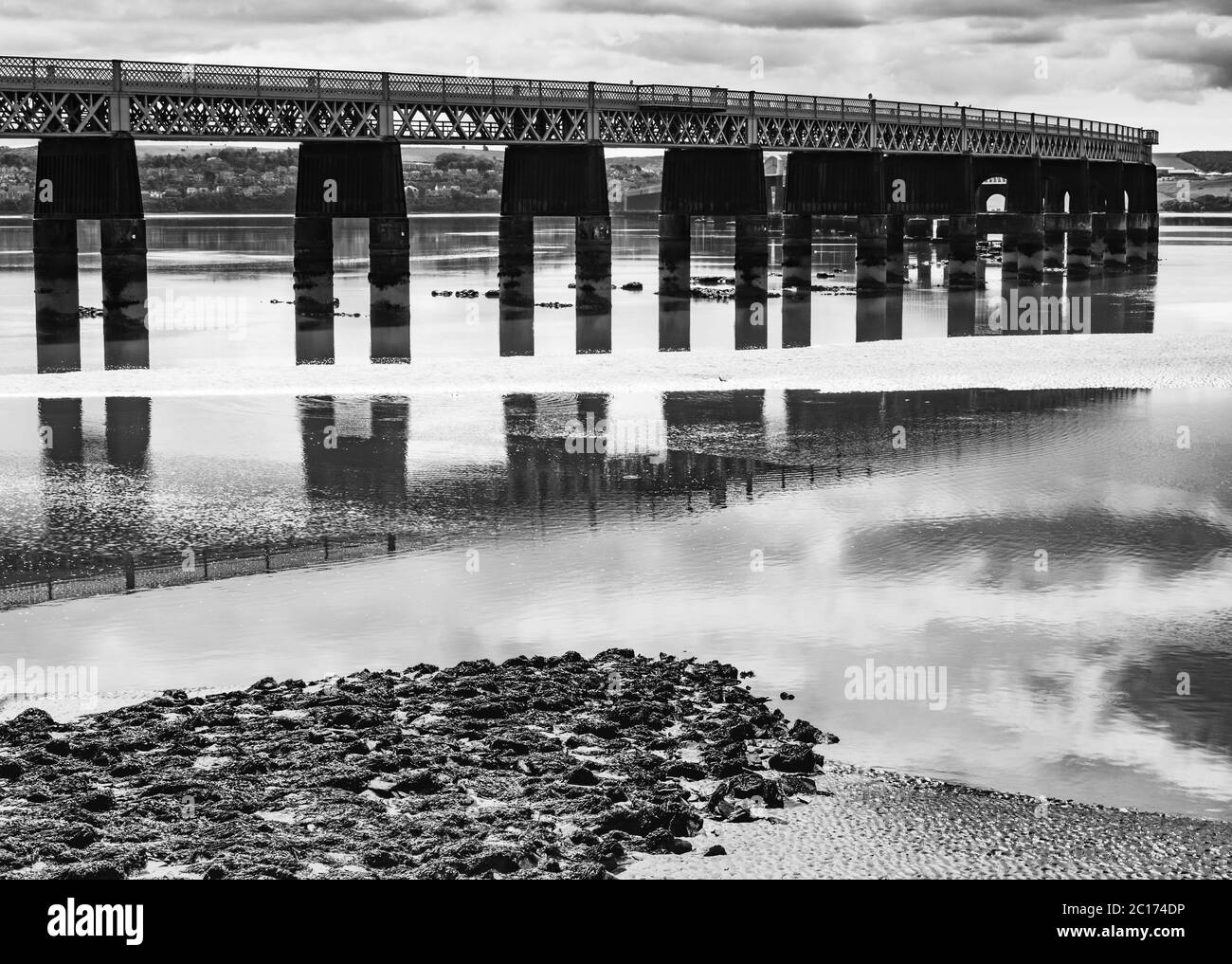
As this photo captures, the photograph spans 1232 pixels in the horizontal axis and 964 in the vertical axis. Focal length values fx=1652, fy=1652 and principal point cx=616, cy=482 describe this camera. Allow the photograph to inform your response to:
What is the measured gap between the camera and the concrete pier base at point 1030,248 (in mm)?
97438

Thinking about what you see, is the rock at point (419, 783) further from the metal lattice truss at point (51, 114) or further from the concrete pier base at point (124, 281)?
the metal lattice truss at point (51, 114)

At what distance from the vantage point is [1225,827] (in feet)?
44.0

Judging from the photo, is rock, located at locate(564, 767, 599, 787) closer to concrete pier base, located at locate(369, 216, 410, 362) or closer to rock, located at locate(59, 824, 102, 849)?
rock, located at locate(59, 824, 102, 849)

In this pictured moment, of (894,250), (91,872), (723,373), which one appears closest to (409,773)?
(91,872)

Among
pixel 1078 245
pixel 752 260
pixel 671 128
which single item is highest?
pixel 671 128

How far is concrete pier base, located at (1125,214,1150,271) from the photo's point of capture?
119419mm

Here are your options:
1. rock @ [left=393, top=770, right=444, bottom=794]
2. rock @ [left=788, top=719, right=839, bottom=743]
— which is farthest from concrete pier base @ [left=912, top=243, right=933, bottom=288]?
rock @ [left=393, top=770, right=444, bottom=794]

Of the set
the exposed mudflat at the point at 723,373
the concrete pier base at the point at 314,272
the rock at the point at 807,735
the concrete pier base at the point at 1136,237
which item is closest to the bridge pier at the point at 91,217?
the concrete pier base at the point at 314,272

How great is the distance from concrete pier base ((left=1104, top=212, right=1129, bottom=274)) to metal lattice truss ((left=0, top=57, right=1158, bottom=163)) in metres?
24.8

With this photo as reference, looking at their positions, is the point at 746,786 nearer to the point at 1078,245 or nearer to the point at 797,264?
the point at 797,264

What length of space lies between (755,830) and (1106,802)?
3217 mm

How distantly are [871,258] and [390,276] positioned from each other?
29.4 meters

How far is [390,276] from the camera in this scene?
215ft

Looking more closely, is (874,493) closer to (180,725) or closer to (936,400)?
(936,400)
